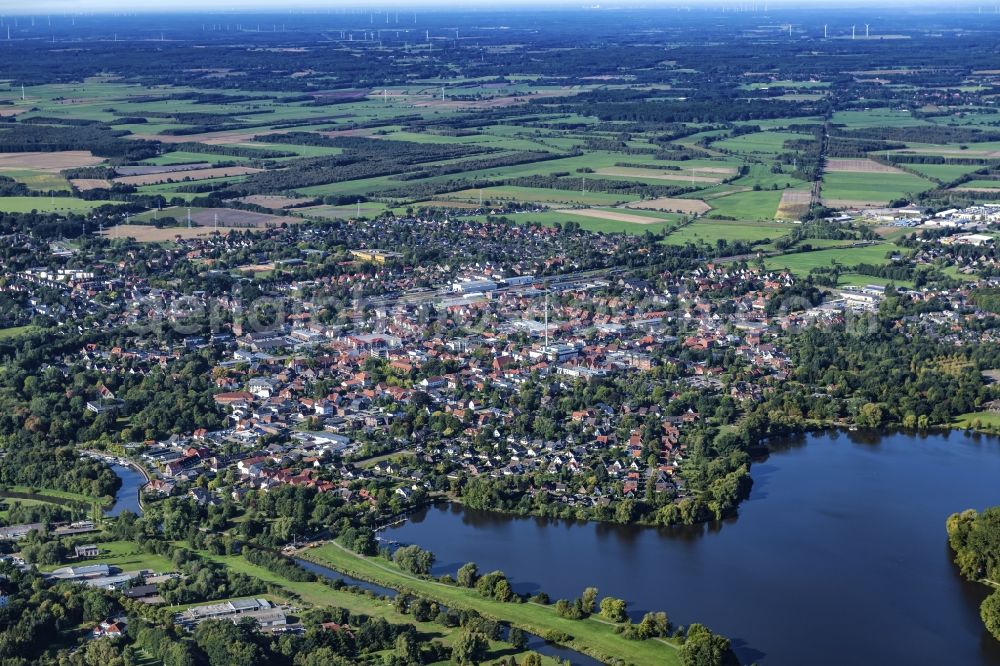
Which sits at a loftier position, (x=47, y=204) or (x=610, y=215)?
(x=47, y=204)

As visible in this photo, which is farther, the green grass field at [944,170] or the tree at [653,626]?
the green grass field at [944,170]

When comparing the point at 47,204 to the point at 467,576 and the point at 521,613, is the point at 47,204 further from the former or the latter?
the point at 521,613

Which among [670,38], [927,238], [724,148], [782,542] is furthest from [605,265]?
[670,38]

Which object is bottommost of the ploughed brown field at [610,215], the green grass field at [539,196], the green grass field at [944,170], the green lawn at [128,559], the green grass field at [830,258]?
the green lawn at [128,559]

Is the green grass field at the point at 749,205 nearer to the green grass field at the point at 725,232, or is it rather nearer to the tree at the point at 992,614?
the green grass field at the point at 725,232

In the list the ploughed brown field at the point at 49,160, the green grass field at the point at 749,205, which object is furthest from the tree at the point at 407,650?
the ploughed brown field at the point at 49,160

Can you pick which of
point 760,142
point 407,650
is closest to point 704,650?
point 407,650

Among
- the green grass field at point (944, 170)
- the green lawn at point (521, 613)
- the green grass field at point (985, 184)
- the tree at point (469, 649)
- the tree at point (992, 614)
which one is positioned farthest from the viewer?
the green grass field at point (944, 170)
